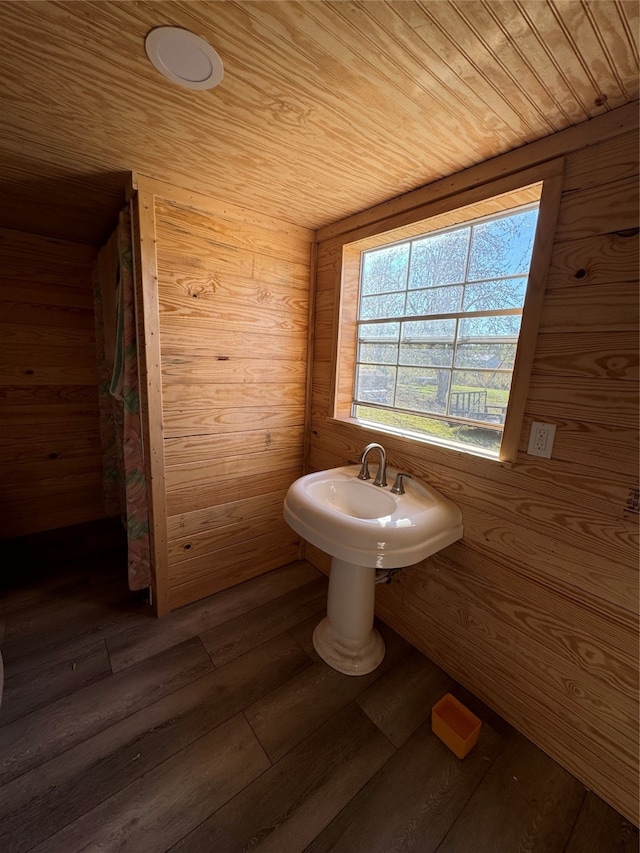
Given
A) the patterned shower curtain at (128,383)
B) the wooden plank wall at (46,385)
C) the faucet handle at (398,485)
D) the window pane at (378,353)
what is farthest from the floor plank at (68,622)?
the window pane at (378,353)

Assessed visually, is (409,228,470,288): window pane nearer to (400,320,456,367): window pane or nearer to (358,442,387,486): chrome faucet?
(400,320,456,367): window pane

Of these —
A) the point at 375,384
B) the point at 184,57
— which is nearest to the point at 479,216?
the point at 375,384

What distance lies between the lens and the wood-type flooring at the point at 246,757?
1003mm

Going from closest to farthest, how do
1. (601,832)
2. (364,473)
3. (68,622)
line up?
(601,832) < (364,473) < (68,622)

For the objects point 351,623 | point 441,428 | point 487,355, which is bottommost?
point 351,623

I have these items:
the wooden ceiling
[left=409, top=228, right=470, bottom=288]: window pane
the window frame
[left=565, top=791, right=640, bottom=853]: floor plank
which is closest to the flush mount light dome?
the wooden ceiling

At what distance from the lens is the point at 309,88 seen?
0.91 meters

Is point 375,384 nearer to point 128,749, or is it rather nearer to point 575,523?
point 575,523

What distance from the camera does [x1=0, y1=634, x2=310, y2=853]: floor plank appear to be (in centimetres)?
101

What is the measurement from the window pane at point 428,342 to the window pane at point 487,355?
0.06m

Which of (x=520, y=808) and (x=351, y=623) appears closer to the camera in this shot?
(x=520, y=808)

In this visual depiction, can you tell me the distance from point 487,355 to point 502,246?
43 cm

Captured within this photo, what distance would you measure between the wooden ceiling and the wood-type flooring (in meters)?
2.11

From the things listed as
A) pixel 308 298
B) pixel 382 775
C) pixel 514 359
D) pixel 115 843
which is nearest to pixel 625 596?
pixel 514 359
